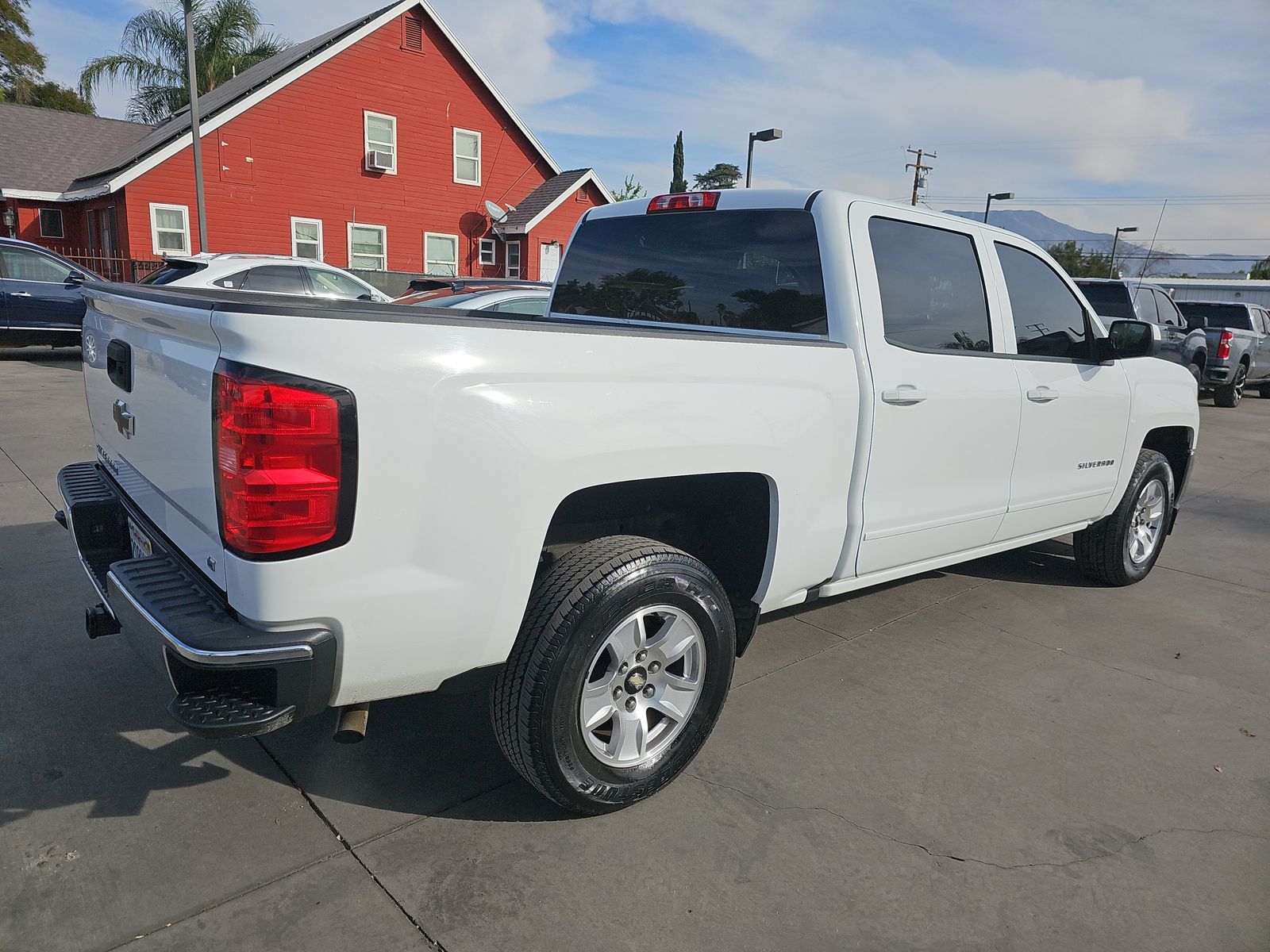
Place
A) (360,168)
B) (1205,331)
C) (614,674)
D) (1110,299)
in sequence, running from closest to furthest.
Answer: (614,674)
(1110,299)
(1205,331)
(360,168)

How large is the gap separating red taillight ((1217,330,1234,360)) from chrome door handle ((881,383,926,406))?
1427 cm

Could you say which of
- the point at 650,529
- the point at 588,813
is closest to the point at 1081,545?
the point at 650,529

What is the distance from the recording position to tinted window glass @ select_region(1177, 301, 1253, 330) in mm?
16250

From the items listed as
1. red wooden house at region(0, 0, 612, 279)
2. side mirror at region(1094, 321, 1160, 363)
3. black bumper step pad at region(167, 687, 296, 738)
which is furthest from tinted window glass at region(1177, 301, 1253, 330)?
black bumper step pad at region(167, 687, 296, 738)

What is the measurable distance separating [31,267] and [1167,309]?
55.3 ft

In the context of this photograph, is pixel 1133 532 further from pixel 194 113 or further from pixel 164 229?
pixel 164 229

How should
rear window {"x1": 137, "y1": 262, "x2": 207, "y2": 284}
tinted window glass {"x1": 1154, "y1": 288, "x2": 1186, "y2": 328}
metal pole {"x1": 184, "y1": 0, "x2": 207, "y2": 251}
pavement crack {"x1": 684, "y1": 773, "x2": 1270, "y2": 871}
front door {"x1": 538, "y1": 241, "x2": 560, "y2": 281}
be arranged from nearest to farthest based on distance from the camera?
Answer: pavement crack {"x1": 684, "y1": 773, "x2": 1270, "y2": 871} → rear window {"x1": 137, "y1": 262, "x2": 207, "y2": 284} → tinted window glass {"x1": 1154, "y1": 288, "x2": 1186, "y2": 328} → metal pole {"x1": 184, "y1": 0, "x2": 207, "y2": 251} → front door {"x1": 538, "y1": 241, "x2": 560, "y2": 281}

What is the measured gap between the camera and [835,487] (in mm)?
3182

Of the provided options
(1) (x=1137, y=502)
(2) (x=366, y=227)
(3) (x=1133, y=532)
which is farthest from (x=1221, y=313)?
(2) (x=366, y=227)

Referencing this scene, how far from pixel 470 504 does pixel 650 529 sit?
115cm

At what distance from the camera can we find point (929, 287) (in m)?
3.63

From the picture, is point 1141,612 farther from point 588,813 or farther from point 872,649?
point 588,813

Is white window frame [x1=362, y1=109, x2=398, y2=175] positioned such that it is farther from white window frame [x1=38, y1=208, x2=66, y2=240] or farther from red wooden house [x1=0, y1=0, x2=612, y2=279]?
white window frame [x1=38, y1=208, x2=66, y2=240]

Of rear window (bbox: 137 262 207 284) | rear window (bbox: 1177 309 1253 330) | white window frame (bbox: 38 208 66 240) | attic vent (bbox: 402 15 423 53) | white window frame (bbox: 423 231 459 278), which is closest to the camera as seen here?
rear window (bbox: 137 262 207 284)
